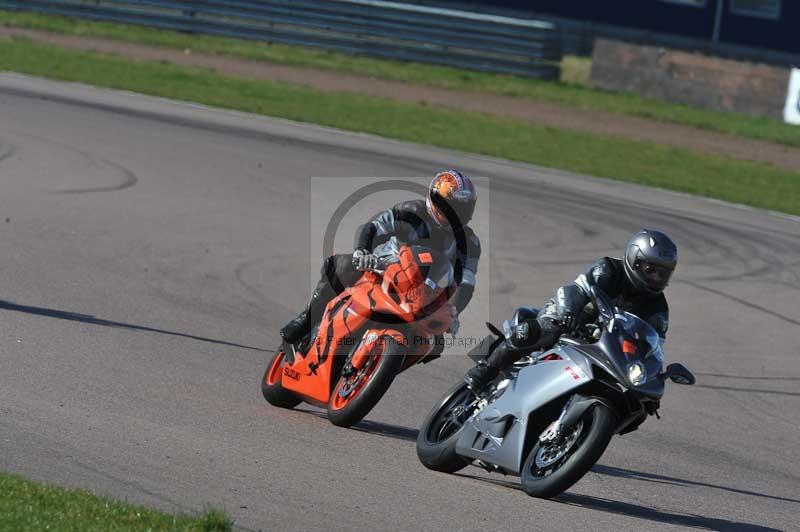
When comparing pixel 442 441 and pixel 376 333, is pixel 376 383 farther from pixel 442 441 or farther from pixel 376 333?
pixel 442 441

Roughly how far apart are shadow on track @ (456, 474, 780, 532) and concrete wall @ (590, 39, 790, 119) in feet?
69.6

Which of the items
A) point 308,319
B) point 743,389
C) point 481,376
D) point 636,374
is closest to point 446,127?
point 743,389

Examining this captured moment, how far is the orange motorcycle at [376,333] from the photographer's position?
7609 mm

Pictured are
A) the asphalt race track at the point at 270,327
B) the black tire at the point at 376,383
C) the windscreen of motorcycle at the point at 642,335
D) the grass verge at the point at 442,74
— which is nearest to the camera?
the asphalt race track at the point at 270,327

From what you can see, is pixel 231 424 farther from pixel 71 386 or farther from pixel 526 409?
pixel 526 409

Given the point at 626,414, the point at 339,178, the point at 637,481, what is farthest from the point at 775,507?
the point at 339,178

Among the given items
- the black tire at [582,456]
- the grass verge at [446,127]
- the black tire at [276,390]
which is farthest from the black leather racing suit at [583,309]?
the grass verge at [446,127]

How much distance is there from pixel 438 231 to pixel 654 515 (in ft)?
7.16

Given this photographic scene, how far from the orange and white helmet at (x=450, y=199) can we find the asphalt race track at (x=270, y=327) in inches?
53.5

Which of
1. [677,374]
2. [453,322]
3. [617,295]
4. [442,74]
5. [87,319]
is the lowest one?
[442,74]

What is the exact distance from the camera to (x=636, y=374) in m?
6.52

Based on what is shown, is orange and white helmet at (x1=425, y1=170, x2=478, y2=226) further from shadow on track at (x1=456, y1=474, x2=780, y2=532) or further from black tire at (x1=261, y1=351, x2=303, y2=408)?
shadow on track at (x1=456, y1=474, x2=780, y2=532)

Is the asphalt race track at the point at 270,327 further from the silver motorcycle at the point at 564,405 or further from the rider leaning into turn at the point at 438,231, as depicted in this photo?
the rider leaning into turn at the point at 438,231

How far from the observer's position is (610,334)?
6.72m
